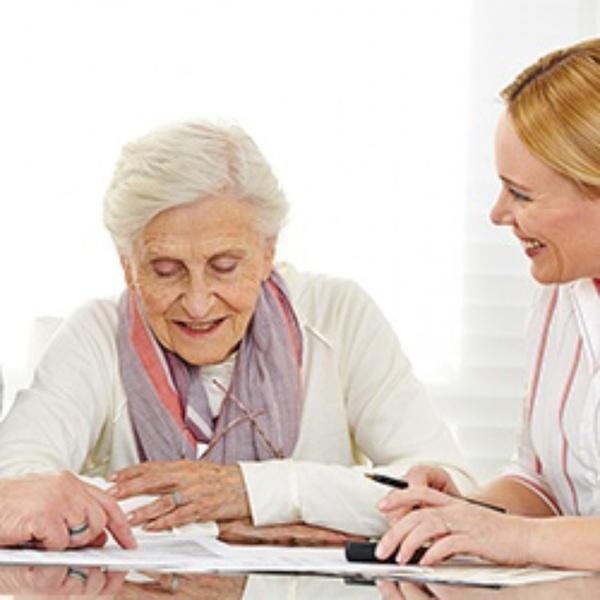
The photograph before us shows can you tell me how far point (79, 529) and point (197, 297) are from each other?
2.20ft

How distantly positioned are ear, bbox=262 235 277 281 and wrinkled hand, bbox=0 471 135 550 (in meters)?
0.76

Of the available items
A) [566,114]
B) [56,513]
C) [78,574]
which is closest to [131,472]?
[56,513]

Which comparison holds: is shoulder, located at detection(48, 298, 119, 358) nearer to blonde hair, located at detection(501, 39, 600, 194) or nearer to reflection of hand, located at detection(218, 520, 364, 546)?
reflection of hand, located at detection(218, 520, 364, 546)

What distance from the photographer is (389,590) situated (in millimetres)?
1632

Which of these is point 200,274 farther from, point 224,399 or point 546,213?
point 546,213

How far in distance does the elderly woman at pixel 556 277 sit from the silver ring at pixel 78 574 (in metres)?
0.44

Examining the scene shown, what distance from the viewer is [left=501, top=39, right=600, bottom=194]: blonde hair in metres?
2.12

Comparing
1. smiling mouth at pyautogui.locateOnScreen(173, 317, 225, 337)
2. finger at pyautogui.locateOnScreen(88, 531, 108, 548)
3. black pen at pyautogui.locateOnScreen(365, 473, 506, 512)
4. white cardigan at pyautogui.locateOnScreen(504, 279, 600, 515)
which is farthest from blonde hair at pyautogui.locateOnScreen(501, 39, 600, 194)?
finger at pyautogui.locateOnScreen(88, 531, 108, 548)

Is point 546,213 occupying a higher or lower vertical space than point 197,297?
higher

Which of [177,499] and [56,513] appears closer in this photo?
[56,513]

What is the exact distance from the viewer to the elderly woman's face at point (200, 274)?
2549 mm

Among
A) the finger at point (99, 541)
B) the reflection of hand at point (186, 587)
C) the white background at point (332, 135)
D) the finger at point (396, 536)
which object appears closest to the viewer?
the reflection of hand at point (186, 587)

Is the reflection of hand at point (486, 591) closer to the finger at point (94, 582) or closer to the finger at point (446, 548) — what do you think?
the finger at point (446, 548)

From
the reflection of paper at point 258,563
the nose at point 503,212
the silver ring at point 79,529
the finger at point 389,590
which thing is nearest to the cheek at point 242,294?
the nose at point 503,212
